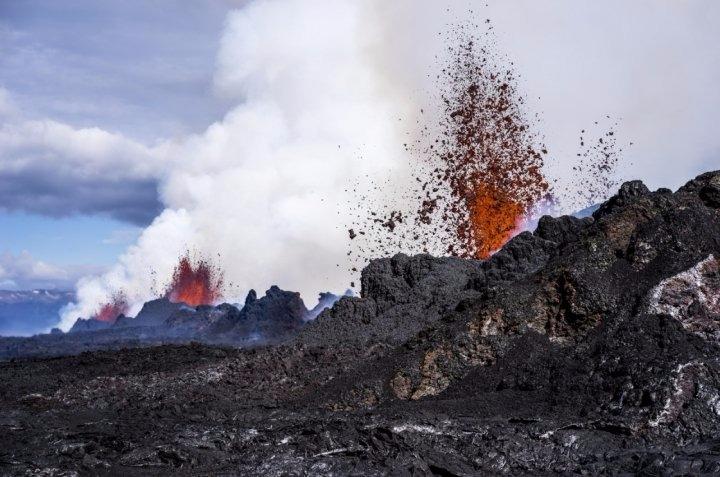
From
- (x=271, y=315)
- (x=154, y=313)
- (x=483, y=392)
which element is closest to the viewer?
(x=483, y=392)

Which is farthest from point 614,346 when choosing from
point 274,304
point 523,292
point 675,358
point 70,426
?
point 274,304

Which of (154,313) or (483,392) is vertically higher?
(154,313)

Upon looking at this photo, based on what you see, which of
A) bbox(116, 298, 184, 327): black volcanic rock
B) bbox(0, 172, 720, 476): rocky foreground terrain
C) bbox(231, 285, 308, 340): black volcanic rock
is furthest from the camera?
bbox(116, 298, 184, 327): black volcanic rock

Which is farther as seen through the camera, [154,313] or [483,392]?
[154,313]

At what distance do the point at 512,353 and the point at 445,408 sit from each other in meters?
2.73

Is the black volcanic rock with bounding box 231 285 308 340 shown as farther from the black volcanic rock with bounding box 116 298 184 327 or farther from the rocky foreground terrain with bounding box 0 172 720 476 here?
the rocky foreground terrain with bounding box 0 172 720 476

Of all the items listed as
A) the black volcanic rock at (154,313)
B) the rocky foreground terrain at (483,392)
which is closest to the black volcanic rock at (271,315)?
the black volcanic rock at (154,313)

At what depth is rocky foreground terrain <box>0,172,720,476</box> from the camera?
41.6 ft

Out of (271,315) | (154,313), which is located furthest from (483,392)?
(154,313)

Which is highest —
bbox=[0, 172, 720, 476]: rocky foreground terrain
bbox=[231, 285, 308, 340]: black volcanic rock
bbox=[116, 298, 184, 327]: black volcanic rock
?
bbox=[116, 298, 184, 327]: black volcanic rock

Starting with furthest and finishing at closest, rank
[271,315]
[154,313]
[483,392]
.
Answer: [154,313] → [271,315] → [483,392]

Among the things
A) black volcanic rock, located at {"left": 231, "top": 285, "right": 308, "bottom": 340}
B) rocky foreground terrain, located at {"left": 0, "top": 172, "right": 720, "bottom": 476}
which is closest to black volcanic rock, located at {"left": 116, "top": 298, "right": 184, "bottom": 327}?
black volcanic rock, located at {"left": 231, "top": 285, "right": 308, "bottom": 340}

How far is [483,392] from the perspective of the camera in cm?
1611

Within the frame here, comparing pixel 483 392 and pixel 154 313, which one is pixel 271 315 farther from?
pixel 483 392
